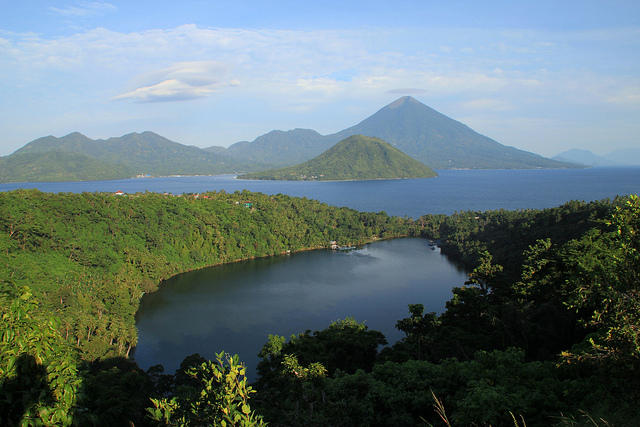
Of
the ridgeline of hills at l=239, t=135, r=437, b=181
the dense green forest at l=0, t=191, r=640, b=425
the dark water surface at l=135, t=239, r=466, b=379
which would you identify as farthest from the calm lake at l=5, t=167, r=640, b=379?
the ridgeline of hills at l=239, t=135, r=437, b=181

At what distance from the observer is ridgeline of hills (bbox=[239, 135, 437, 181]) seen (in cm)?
14675

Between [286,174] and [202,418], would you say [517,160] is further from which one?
[202,418]

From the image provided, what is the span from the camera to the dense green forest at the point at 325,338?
13.0 ft

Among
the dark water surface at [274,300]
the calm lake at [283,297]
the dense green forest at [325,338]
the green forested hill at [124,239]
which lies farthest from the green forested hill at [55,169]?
the dark water surface at [274,300]

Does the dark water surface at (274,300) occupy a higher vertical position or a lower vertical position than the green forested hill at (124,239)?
lower

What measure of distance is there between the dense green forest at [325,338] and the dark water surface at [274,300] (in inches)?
79.7

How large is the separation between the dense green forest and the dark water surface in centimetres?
203

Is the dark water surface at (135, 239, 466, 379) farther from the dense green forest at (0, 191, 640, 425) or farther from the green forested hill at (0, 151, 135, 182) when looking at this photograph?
the green forested hill at (0, 151, 135, 182)

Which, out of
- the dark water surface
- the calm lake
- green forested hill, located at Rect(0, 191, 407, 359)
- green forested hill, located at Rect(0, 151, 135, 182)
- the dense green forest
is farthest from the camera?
green forested hill, located at Rect(0, 151, 135, 182)

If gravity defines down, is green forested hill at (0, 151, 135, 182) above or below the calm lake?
above

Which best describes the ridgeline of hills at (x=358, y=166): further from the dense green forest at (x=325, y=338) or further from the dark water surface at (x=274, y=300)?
the dark water surface at (x=274, y=300)

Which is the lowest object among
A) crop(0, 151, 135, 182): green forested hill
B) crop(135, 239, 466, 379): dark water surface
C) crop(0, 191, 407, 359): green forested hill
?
crop(135, 239, 466, 379): dark water surface

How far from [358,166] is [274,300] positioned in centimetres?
12569

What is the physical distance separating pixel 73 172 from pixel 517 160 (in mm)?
211493
